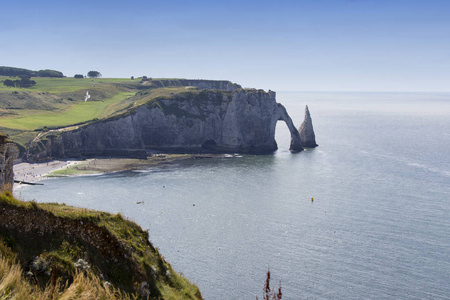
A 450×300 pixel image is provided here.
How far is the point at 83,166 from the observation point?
115 meters

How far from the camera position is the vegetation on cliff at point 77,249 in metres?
19.2

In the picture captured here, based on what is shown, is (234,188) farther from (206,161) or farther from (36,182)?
(36,182)

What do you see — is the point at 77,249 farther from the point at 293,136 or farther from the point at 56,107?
the point at 56,107

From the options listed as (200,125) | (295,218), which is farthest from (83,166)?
(295,218)

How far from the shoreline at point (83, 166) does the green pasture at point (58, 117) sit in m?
23.3

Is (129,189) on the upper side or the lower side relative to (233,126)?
lower

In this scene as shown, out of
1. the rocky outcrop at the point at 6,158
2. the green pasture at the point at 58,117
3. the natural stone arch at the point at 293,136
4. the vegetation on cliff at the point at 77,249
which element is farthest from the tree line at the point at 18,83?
the vegetation on cliff at the point at 77,249

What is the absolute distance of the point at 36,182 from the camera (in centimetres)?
9750

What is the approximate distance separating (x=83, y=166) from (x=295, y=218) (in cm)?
6712

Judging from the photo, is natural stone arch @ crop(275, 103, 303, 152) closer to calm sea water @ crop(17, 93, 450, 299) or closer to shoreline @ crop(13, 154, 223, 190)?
calm sea water @ crop(17, 93, 450, 299)

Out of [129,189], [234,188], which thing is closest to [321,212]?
[234,188]

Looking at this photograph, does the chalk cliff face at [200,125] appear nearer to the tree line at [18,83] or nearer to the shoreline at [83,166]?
the shoreline at [83,166]

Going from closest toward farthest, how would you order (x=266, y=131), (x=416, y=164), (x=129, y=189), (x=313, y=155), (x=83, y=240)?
(x=83, y=240), (x=129, y=189), (x=416, y=164), (x=313, y=155), (x=266, y=131)

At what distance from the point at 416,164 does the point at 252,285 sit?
3567 inches
